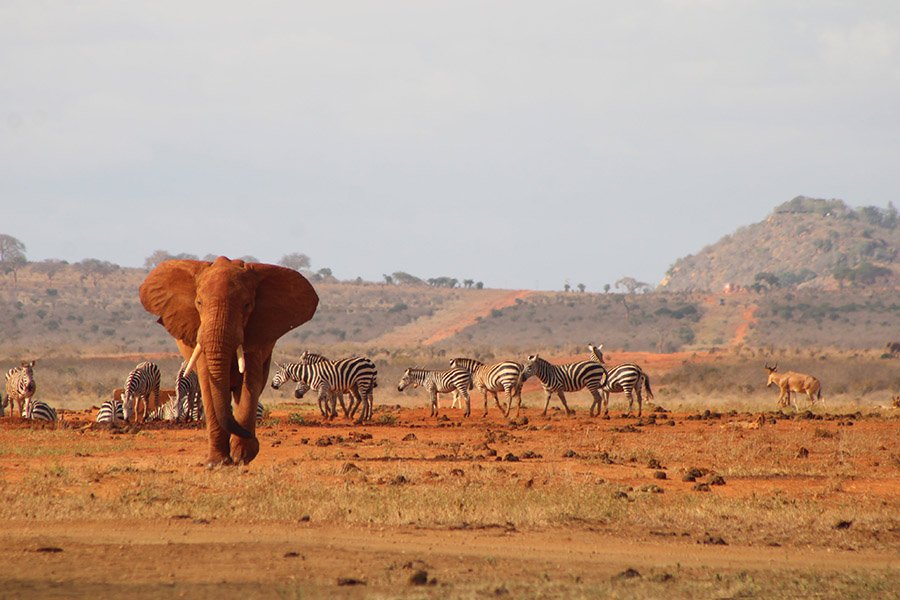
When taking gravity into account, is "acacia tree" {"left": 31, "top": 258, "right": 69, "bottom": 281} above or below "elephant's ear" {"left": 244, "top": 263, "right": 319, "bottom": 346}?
above

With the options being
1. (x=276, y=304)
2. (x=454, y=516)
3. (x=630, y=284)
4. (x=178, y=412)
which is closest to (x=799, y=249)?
(x=630, y=284)

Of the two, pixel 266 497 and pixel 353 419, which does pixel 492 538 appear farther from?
pixel 353 419

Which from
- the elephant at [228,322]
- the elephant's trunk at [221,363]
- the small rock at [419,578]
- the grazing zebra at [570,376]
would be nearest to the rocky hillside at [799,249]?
the grazing zebra at [570,376]

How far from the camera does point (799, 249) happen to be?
153500 mm

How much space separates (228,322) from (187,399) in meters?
13.7

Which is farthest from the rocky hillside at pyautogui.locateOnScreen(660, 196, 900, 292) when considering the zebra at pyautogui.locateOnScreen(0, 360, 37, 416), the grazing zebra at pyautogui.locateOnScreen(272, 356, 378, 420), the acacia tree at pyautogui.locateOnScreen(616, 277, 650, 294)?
the zebra at pyautogui.locateOnScreen(0, 360, 37, 416)

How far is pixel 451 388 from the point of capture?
1296 inches

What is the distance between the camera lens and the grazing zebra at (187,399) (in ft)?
89.9

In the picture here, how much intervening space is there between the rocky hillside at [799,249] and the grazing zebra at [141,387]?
109 meters

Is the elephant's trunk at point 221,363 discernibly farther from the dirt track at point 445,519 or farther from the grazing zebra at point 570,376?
the grazing zebra at point 570,376

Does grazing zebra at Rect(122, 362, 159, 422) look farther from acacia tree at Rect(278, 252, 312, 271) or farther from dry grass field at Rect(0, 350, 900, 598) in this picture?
acacia tree at Rect(278, 252, 312, 271)

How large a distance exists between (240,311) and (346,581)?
24.9ft

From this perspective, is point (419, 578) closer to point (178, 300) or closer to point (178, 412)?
point (178, 300)

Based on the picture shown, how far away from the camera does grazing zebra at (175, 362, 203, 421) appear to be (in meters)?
27.4
